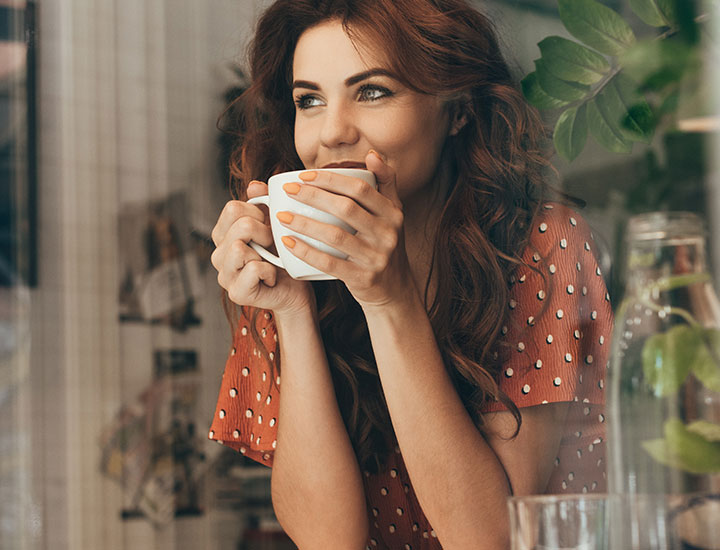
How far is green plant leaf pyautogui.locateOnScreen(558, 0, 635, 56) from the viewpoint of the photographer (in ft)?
1.51

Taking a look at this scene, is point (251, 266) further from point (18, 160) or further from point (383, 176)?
point (18, 160)

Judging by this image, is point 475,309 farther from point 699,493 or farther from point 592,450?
point 699,493

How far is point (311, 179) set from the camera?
1.58 feet

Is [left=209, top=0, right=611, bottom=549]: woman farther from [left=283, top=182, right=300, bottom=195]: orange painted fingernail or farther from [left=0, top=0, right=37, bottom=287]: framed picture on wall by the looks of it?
[left=0, top=0, right=37, bottom=287]: framed picture on wall

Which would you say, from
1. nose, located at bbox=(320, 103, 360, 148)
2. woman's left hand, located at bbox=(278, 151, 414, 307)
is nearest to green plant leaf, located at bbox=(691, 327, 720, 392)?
woman's left hand, located at bbox=(278, 151, 414, 307)

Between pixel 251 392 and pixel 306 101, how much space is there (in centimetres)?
26

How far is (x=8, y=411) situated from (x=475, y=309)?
42 centimetres

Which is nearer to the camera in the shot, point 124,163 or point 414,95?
point 414,95

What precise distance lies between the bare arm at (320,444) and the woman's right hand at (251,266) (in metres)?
0.02

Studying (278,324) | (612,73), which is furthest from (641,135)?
(278,324)

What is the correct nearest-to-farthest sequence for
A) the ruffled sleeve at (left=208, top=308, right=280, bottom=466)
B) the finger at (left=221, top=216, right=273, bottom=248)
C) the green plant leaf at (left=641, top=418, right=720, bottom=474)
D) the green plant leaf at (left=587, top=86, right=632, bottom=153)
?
the green plant leaf at (left=641, top=418, right=720, bottom=474)
the green plant leaf at (left=587, top=86, right=632, bottom=153)
the finger at (left=221, top=216, right=273, bottom=248)
the ruffled sleeve at (left=208, top=308, right=280, bottom=466)

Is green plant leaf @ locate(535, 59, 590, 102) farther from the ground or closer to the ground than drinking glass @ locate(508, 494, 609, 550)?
farther from the ground

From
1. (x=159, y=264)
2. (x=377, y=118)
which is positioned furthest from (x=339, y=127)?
(x=159, y=264)

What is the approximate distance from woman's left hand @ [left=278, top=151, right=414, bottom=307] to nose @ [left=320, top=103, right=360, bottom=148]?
0.27 ft
